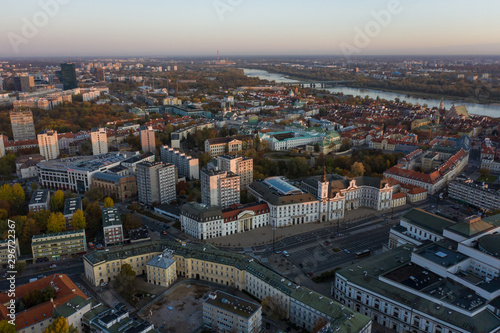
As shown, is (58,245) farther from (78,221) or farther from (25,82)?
(25,82)

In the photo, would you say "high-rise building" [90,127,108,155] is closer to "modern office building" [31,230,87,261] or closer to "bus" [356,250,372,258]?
"modern office building" [31,230,87,261]

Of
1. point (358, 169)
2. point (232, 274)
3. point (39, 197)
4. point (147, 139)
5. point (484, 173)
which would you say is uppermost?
point (147, 139)

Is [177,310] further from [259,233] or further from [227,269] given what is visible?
[259,233]

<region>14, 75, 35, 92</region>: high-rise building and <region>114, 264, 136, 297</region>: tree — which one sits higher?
<region>14, 75, 35, 92</region>: high-rise building

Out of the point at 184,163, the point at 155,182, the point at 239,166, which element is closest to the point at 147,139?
the point at 184,163

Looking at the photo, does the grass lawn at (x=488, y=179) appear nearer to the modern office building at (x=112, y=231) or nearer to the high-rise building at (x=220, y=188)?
the high-rise building at (x=220, y=188)

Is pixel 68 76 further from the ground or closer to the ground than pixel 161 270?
further from the ground

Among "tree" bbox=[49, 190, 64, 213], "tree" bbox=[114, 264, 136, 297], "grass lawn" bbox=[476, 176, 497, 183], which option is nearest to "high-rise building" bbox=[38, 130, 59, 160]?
"tree" bbox=[49, 190, 64, 213]
